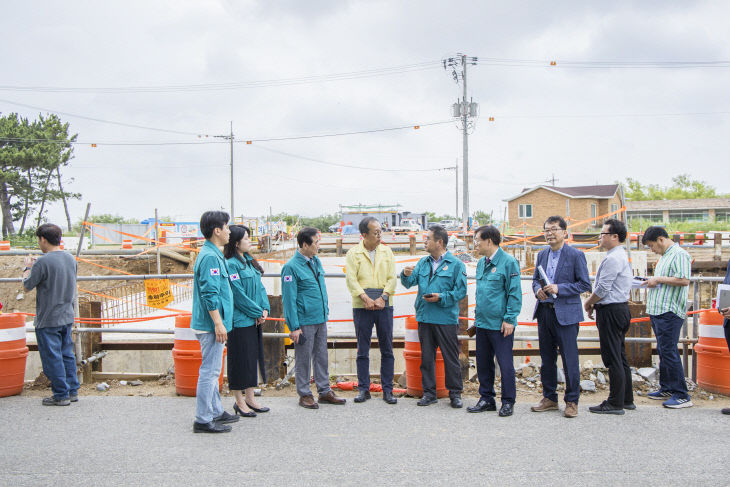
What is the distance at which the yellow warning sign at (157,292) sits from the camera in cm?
694

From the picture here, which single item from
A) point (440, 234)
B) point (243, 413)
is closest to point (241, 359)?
point (243, 413)

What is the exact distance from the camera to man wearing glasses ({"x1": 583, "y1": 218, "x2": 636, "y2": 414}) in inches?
200

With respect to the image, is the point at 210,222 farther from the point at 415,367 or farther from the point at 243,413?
the point at 415,367

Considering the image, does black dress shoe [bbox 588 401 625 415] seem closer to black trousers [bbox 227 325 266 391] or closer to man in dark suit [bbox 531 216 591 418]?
man in dark suit [bbox 531 216 591 418]

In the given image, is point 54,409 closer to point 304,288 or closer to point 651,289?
point 304,288

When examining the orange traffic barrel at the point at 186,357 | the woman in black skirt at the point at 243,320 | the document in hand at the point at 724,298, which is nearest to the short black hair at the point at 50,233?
the orange traffic barrel at the point at 186,357

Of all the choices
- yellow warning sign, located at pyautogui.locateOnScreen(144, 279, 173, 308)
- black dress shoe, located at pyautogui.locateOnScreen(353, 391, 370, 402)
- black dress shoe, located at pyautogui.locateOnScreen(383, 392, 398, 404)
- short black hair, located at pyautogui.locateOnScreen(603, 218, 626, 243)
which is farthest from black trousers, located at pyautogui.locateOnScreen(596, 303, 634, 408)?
yellow warning sign, located at pyautogui.locateOnScreen(144, 279, 173, 308)

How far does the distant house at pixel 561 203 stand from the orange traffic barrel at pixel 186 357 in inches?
1670

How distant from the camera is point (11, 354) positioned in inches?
225

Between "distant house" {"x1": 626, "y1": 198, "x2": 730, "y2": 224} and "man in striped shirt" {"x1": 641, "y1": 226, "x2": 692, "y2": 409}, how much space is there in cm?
5204

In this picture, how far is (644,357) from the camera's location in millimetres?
6941

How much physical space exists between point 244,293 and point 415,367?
6.60 ft

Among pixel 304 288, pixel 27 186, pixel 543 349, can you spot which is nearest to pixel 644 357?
pixel 543 349

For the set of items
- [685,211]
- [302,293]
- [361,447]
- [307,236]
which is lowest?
[361,447]
